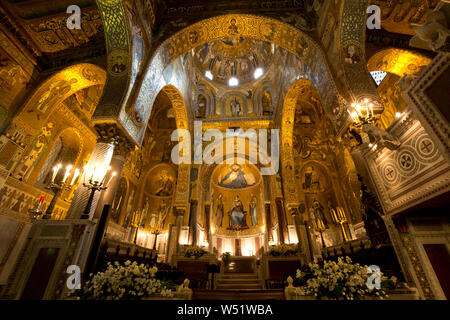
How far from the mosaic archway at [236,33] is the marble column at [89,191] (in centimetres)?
78

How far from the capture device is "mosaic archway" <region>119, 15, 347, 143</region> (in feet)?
19.9

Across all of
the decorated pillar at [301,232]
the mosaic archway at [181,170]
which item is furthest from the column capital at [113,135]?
the decorated pillar at [301,232]

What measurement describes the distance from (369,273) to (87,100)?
13529 millimetres

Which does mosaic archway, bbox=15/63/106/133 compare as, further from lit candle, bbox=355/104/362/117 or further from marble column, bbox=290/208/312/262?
marble column, bbox=290/208/312/262

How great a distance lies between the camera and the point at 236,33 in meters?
8.77

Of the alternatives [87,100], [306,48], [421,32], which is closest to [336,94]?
[306,48]

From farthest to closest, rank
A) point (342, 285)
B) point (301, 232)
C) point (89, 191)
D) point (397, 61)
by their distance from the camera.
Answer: point (301, 232) < point (397, 61) < point (89, 191) < point (342, 285)

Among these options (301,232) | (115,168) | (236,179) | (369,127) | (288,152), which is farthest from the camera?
(236,179)

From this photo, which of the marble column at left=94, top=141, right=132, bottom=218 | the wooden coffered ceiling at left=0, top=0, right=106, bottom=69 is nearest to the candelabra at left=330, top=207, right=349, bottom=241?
the marble column at left=94, top=141, right=132, bottom=218

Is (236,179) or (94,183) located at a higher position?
(236,179)

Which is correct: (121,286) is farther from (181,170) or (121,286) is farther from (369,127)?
(181,170)

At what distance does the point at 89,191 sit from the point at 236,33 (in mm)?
8677

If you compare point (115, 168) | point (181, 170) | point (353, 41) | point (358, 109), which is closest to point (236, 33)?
point (353, 41)

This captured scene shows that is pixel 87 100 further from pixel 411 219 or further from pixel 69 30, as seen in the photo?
pixel 411 219
